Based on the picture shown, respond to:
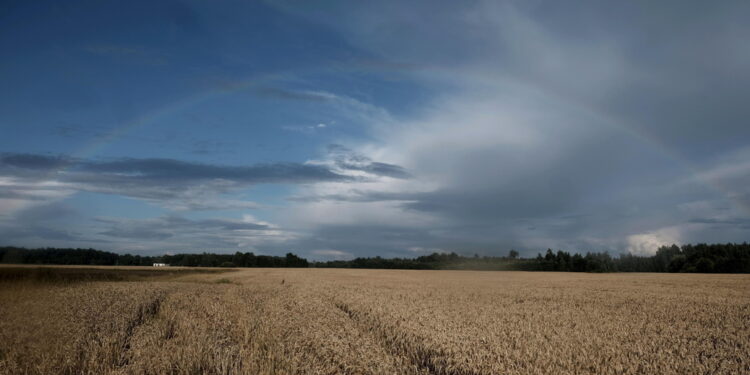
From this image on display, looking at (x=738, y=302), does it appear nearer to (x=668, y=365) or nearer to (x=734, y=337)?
(x=734, y=337)

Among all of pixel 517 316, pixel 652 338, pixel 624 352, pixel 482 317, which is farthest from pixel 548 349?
pixel 517 316

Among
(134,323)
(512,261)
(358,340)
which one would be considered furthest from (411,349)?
(512,261)

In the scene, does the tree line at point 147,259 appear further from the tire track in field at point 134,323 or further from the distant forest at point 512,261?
the tire track in field at point 134,323

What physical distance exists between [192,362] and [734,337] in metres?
13.1

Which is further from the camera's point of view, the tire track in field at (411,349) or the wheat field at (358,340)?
the tire track in field at (411,349)

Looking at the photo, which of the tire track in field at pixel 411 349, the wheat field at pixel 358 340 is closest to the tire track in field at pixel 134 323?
the wheat field at pixel 358 340

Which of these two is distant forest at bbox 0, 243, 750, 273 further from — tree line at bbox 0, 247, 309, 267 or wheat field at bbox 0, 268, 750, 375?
wheat field at bbox 0, 268, 750, 375

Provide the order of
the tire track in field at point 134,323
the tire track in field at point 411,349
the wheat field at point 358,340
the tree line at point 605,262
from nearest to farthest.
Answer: the wheat field at point 358,340 < the tire track in field at point 411,349 < the tire track in field at point 134,323 < the tree line at point 605,262

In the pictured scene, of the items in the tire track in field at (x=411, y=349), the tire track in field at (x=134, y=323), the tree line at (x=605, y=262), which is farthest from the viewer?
the tree line at (x=605, y=262)

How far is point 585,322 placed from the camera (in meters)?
13.2

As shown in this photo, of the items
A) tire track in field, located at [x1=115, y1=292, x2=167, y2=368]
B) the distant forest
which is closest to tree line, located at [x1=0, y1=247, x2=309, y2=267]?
the distant forest

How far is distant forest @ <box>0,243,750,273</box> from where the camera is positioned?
263ft

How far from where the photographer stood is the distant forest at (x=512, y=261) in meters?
80.2

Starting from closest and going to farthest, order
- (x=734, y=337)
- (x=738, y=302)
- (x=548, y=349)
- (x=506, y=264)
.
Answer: (x=548, y=349) → (x=734, y=337) → (x=738, y=302) → (x=506, y=264)
